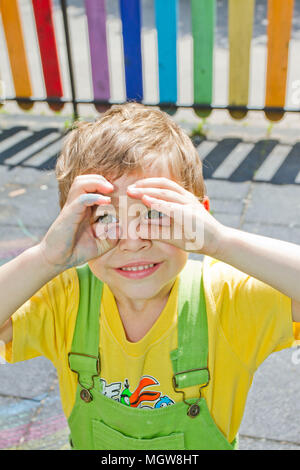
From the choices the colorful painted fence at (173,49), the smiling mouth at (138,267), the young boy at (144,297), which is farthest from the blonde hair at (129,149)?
the colorful painted fence at (173,49)

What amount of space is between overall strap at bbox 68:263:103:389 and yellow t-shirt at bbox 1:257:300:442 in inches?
0.7

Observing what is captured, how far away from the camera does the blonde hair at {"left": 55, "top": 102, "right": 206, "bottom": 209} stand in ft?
4.68

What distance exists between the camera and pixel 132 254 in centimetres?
146

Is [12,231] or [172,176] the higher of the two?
[172,176]

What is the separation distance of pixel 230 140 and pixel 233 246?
3698mm

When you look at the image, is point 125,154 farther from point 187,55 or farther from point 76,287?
point 187,55

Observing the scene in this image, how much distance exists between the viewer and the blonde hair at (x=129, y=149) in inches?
56.1

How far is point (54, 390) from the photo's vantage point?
8.58 feet

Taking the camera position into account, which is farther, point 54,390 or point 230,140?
point 230,140

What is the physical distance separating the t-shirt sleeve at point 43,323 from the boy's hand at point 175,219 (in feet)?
1.26

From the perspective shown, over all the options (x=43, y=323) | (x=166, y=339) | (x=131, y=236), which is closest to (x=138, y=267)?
(x=131, y=236)
